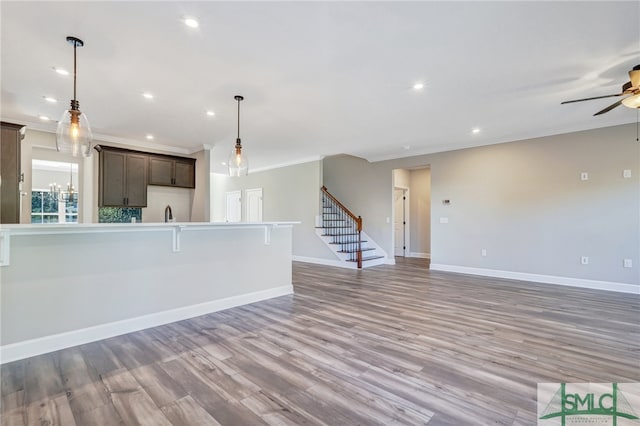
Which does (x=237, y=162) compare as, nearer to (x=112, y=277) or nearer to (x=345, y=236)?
(x=112, y=277)

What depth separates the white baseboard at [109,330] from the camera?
248 cm

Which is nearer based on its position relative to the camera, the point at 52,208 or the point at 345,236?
the point at 52,208

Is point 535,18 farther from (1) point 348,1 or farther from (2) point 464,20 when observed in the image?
(1) point 348,1

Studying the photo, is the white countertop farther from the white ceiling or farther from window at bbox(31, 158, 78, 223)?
window at bbox(31, 158, 78, 223)

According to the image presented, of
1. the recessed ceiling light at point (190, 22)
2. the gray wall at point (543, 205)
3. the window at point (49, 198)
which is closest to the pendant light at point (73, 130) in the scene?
the recessed ceiling light at point (190, 22)

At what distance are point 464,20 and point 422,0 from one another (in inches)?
18.0

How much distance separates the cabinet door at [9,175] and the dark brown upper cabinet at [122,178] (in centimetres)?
167

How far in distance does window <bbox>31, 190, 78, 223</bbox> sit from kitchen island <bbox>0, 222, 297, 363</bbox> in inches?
148

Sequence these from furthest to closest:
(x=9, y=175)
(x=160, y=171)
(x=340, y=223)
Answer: (x=340, y=223)
(x=160, y=171)
(x=9, y=175)

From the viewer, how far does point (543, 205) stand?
18.0 ft

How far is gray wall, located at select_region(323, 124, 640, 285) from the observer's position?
4805 millimetres

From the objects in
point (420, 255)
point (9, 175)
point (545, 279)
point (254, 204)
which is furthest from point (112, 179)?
point (545, 279)

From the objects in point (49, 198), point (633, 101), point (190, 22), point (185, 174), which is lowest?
point (49, 198)

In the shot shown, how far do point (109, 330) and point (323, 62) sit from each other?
3.45 meters
